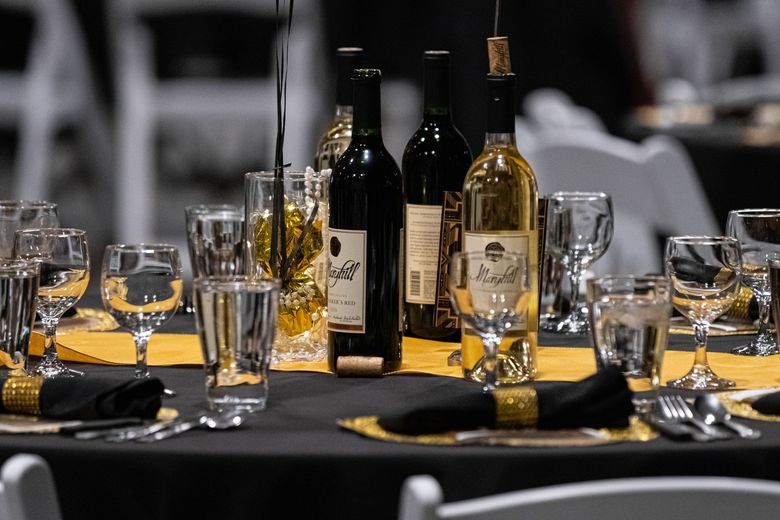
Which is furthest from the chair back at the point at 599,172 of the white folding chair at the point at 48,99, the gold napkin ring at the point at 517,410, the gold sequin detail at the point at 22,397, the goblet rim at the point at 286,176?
the white folding chair at the point at 48,99

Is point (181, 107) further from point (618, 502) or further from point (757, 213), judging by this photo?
point (618, 502)

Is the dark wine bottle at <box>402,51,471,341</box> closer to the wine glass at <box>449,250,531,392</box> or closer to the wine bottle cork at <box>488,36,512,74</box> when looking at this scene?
the wine bottle cork at <box>488,36,512,74</box>

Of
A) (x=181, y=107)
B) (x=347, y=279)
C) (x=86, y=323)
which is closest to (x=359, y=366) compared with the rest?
(x=347, y=279)

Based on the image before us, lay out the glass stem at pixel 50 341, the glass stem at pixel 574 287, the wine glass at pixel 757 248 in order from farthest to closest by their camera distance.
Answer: the glass stem at pixel 574 287 → the wine glass at pixel 757 248 → the glass stem at pixel 50 341

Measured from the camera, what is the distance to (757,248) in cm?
172

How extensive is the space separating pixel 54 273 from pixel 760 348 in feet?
3.13

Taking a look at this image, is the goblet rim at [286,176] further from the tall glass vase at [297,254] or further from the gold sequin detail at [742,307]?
the gold sequin detail at [742,307]

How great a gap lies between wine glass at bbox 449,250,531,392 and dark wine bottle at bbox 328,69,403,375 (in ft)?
0.55

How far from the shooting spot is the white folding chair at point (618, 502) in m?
0.89

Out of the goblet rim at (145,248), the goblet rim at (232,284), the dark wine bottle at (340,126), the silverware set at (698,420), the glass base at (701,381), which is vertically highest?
the dark wine bottle at (340,126)

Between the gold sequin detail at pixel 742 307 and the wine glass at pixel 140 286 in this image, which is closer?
the wine glass at pixel 140 286

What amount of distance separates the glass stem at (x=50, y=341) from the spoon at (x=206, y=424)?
35 cm

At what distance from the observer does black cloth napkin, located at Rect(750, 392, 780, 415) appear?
136 cm

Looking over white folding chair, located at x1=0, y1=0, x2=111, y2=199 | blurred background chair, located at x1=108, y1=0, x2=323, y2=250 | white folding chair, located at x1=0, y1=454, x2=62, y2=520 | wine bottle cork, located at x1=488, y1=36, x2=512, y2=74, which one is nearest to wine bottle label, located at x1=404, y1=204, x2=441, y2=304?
wine bottle cork, located at x1=488, y1=36, x2=512, y2=74
